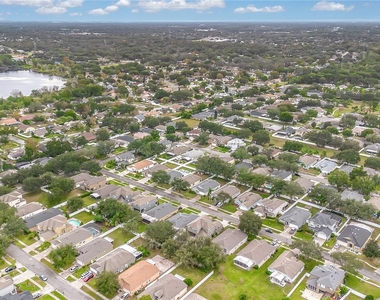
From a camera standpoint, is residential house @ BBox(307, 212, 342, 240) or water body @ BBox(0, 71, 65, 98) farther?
water body @ BBox(0, 71, 65, 98)

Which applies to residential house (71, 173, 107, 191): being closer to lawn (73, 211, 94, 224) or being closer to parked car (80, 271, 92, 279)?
lawn (73, 211, 94, 224)

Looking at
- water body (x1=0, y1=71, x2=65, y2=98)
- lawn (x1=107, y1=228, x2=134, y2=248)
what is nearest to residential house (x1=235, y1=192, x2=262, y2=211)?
lawn (x1=107, y1=228, x2=134, y2=248)

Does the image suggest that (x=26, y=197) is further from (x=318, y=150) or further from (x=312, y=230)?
(x=318, y=150)

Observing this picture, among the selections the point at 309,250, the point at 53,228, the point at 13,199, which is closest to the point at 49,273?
the point at 53,228

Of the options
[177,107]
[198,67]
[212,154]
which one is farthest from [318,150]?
[198,67]

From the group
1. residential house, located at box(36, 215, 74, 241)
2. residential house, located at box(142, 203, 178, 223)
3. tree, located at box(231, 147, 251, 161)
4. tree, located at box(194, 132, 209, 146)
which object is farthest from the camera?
tree, located at box(194, 132, 209, 146)

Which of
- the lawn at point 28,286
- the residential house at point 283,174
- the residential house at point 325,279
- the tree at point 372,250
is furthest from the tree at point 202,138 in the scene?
the lawn at point 28,286
